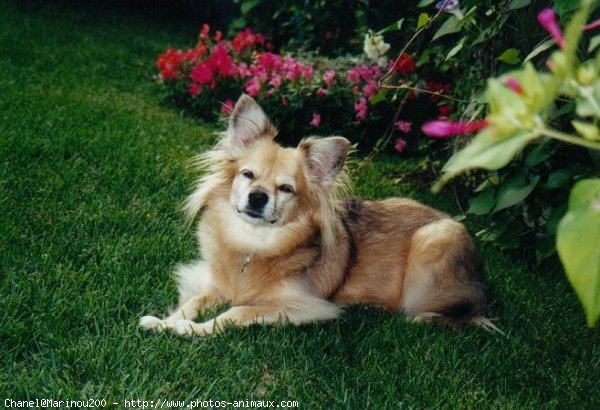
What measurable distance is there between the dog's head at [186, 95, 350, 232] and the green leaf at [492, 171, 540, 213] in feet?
3.08

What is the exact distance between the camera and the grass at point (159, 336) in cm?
226

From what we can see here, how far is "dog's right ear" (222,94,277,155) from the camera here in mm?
3090

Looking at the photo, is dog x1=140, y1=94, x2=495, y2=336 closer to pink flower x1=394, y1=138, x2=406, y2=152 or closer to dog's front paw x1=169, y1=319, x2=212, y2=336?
dog's front paw x1=169, y1=319, x2=212, y2=336

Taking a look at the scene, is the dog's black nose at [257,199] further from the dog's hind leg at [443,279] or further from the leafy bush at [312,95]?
the leafy bush at [312,95]

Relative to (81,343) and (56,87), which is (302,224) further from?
(56,87)

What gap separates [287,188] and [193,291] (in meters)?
0.65

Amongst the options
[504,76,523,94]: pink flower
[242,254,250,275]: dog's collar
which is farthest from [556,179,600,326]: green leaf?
[242,254,250,275]: dog's collar

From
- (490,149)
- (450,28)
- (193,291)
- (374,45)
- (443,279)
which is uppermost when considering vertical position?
(490,149)

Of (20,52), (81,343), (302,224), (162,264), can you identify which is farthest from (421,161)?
(20,52)

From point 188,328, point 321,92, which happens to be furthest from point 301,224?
point 321,92

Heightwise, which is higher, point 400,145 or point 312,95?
point 312,95

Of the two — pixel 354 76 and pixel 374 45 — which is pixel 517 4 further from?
pixel 354 76

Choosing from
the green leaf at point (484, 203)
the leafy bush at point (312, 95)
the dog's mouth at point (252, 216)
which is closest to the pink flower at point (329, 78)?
the leafy bush at point (312, 95)

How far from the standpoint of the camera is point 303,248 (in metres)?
3.12
